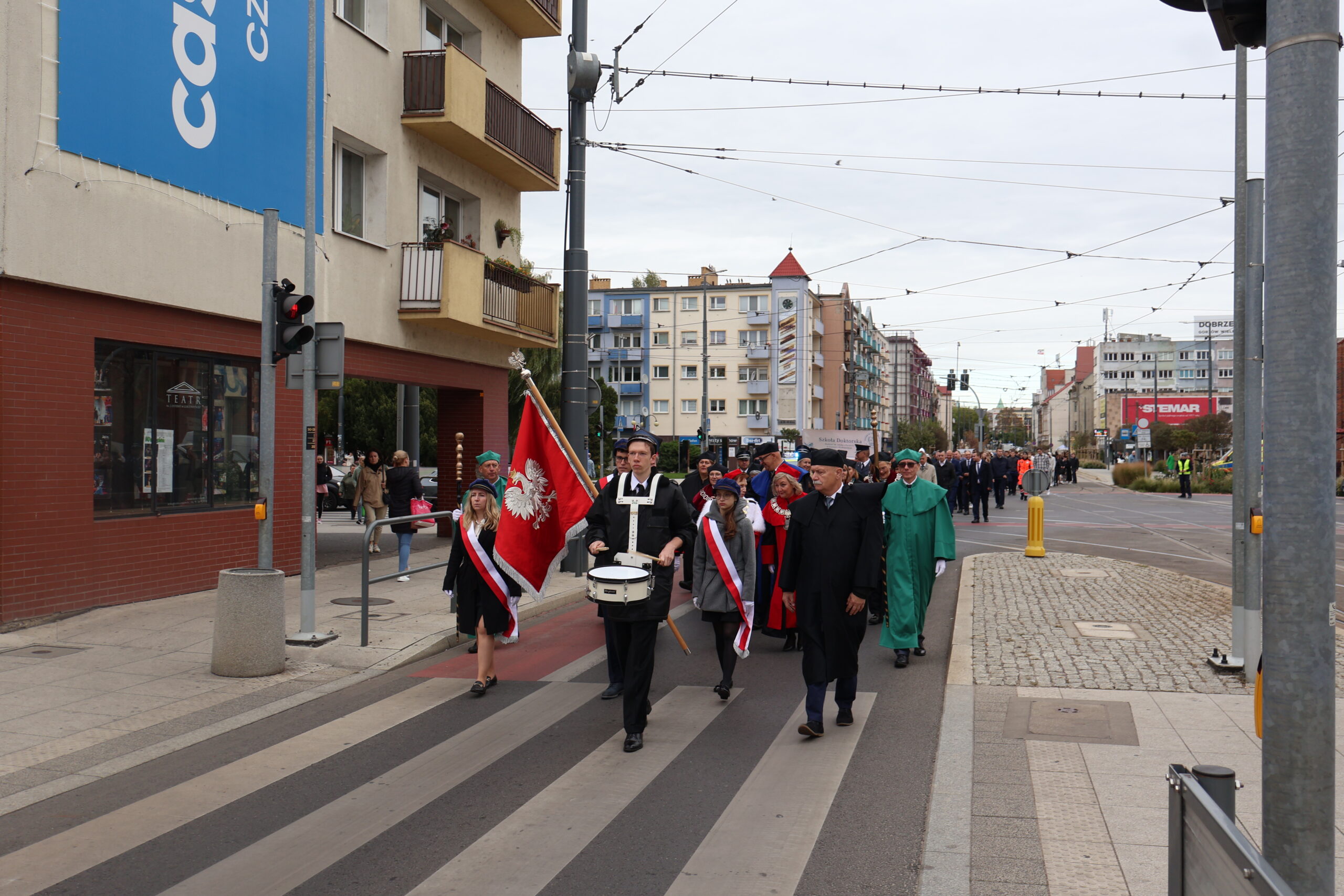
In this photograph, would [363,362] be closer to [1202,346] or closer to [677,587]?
[677,587]

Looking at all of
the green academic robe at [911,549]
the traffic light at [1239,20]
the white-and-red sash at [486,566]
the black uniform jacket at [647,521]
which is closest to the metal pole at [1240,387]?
the green academic robe at [911,549]

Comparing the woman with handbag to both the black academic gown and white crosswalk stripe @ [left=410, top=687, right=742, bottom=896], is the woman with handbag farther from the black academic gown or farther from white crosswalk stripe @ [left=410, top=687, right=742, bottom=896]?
the black academic gown

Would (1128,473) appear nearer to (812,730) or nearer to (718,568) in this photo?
(718,568)

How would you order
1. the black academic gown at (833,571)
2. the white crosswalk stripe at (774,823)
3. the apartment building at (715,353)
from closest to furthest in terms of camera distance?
1. the white crosswalk stripe at (774,823)
2. the black academic gown at (833,571)
3. the apartment building at (715,353)

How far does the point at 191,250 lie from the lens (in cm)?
1248

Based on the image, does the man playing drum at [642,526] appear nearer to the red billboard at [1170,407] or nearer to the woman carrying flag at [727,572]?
the woman carrying flag at [727,572]

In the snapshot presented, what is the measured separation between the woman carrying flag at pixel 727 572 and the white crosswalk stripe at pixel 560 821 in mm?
973

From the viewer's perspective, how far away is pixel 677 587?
1473 centimetres

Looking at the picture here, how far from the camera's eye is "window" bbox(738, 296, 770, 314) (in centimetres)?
→ 7769

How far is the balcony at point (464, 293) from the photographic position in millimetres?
17141

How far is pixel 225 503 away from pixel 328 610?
284 cm

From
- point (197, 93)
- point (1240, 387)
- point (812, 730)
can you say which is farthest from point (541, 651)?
point (197, 93)

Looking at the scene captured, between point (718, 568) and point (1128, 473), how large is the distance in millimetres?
50264

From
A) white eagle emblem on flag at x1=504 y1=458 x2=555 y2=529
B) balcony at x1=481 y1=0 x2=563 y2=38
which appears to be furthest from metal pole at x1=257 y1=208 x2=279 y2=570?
balcony at x1=481 y1=0 x2=563 y2=38
